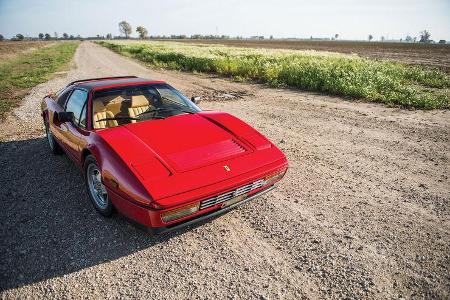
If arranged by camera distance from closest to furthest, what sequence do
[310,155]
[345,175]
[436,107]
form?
[345,175] → [310,155] → [436,107]

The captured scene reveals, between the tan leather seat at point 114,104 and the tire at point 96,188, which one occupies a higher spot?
the tan leather seat at point 114,104

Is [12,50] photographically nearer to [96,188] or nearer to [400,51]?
[96,188]

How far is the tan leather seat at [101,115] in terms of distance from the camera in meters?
3.76

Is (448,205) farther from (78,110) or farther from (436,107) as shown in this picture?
(436,107)

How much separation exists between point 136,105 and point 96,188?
1247 millimetres

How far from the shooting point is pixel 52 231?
3.42 metres

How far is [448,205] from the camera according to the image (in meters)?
3.65

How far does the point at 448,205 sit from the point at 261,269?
2511 millimetres

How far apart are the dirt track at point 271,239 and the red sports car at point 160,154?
0.41 meters

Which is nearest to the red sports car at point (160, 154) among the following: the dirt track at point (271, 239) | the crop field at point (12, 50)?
the dirt track at point (271, 239)

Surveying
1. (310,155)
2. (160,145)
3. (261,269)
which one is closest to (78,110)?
(160,145)

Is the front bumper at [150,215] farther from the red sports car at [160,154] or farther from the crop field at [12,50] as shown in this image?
the crop field at [12,50]

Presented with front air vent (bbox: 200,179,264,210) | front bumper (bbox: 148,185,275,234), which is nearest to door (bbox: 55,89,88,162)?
front bumper (bbox: 148,185,275,234)

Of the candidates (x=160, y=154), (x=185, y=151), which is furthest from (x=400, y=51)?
(x=160, y=154)
